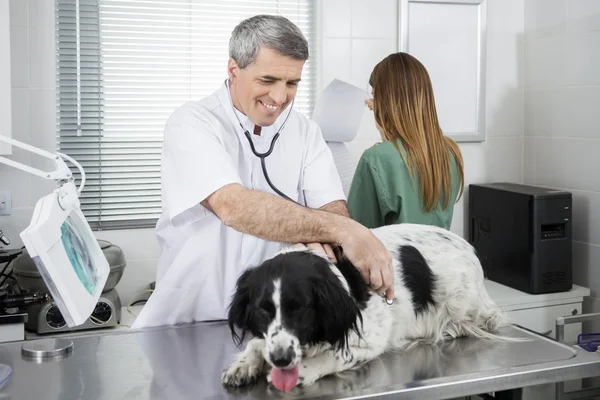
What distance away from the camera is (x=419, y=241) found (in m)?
1.66

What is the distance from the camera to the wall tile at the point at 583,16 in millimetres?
3168

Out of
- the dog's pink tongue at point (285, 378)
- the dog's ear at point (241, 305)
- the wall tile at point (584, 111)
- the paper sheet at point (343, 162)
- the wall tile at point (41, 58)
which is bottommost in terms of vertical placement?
the dog's pink tongue at point (285, 378)

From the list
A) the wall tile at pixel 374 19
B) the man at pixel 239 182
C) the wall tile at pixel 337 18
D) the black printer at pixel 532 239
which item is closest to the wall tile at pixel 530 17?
the wall tile at pixel 374 19

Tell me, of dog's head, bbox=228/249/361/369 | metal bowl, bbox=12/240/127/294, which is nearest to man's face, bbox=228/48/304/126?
dog's head, bbox=228/249/361/369

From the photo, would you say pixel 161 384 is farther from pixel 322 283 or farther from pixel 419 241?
pixel 419 241

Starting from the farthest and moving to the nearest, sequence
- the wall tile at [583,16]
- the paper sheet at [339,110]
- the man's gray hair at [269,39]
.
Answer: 1. the wall tile at [583,16]
2. the paper sheet at [339,110]
3. the man's gray hair at [269,39]

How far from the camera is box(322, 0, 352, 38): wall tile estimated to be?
131 inches

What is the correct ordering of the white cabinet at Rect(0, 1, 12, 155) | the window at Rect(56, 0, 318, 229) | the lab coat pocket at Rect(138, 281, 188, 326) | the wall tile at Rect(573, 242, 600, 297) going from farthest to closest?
the wall tile at Rect(573, 242, 600, 297) → the window at Rect(56, 0, 318, 229) → the white cabinet at Rect(0, 1, 12, 155) → the lab coat pocket at Rect(138, 281, 188, 326)

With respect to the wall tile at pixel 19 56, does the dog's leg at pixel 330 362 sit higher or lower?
lower

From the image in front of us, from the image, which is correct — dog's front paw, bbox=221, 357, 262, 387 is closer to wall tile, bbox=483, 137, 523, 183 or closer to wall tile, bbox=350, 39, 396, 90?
wall tile, bbox=350, 39, 396, 90

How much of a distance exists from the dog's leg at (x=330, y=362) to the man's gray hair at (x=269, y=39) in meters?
0.74

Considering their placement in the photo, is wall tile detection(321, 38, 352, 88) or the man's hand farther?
wall tile detection(321, 38, 352, 88)

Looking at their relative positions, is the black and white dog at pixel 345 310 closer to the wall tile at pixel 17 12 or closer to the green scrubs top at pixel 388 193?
the green scrubs top at pixel 388 193

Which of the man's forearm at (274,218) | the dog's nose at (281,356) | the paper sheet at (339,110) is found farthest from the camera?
the paper sheet at (339,110)
